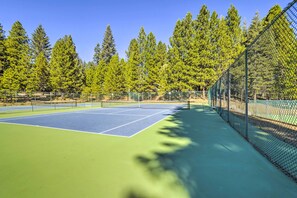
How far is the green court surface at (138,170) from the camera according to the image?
2.34 m

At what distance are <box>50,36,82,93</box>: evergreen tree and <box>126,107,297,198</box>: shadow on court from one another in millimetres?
33225

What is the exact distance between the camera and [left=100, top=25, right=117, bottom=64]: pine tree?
53253mm

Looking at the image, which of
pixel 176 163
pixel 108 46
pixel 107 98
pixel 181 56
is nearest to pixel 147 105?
pixel 107 98

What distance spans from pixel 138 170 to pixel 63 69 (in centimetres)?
3464

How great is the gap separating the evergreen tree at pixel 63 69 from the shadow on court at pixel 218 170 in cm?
3322

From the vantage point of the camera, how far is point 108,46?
54438 millimetres

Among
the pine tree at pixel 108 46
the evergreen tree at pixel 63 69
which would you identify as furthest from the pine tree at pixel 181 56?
the pine tree at pixel 108 46

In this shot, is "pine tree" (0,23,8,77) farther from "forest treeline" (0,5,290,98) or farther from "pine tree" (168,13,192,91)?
"pine tree" (168,13,192,91)

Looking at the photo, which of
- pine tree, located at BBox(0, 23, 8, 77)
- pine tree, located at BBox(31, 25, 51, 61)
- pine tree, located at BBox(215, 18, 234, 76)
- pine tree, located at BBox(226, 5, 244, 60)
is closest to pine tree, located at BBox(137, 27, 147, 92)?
pine tree, located at BBox(215, 18, 234, 76)

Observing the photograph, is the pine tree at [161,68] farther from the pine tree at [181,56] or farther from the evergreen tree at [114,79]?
the evergreen tree at [114,79]

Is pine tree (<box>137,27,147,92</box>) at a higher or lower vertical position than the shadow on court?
higher

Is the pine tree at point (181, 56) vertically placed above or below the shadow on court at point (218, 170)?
above

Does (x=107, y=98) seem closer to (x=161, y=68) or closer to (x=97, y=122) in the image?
(x=161, y=68)

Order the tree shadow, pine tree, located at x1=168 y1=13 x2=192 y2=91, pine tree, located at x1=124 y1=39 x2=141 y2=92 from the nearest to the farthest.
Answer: the tree shadow, pine tree, located at x1=168 y1=13 x2=192 y2=91, pine tree, located at x1=124 y1=39 x2=141 y2=92
